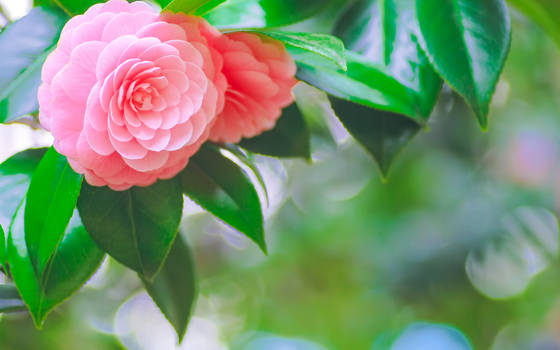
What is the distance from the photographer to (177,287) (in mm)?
598

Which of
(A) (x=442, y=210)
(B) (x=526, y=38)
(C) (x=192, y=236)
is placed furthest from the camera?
(C) (x=192, y=236)

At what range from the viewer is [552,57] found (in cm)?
183

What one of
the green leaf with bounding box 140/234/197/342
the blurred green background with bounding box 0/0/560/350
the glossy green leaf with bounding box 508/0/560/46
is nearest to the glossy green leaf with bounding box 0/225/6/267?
the green leaf with bounding box 140/234/197/342

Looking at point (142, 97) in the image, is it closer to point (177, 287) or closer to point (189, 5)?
point (189, 5)

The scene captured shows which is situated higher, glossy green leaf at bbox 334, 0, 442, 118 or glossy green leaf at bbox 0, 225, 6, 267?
glossy green leaf at bbox 334, 0, 442, 118

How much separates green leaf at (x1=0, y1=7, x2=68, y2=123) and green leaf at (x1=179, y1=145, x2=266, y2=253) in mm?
153

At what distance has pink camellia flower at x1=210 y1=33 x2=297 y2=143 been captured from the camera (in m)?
0.46

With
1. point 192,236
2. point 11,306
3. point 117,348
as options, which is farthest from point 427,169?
point 11,306

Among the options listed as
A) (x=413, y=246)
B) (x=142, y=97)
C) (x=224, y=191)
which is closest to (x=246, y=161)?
(x=224, y=191)

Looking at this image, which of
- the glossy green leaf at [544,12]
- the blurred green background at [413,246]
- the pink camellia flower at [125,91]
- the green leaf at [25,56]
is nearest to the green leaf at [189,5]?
the pink camellia flower at [125,91]

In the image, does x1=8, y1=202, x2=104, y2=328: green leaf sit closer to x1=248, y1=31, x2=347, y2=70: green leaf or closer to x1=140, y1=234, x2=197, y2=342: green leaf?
x1=140, y1=234, x2=197, y2=342: green leaf

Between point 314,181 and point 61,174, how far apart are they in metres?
1.79

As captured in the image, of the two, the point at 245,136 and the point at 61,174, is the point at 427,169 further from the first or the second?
the point at 61,174

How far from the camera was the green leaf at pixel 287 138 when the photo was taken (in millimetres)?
575
